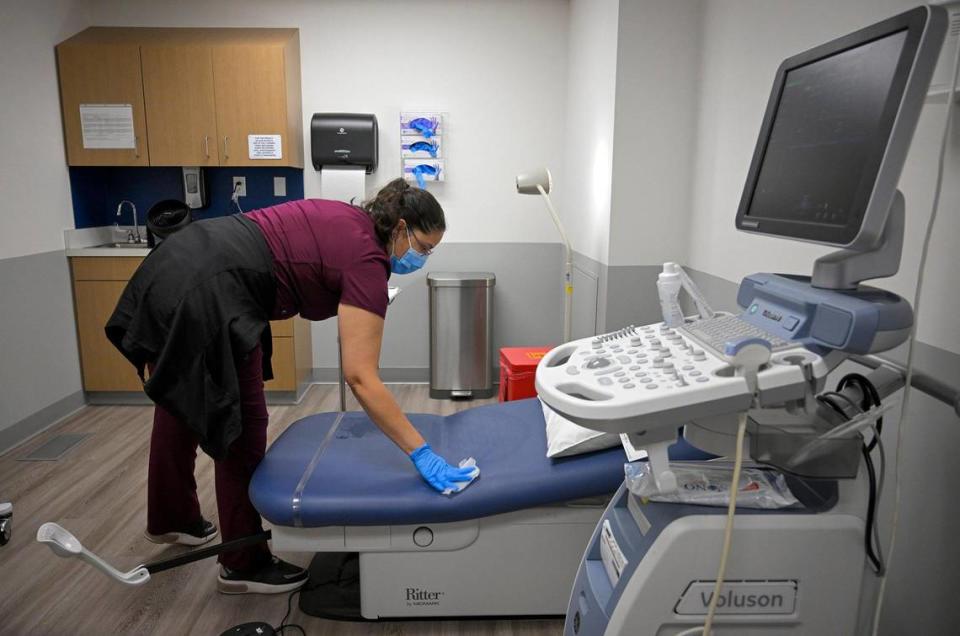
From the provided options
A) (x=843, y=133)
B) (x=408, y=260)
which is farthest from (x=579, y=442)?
(x=843, y=133)

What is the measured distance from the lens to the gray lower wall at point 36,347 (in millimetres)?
3006

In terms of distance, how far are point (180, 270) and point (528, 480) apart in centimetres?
107

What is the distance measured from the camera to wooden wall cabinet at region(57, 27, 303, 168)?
3471 mm

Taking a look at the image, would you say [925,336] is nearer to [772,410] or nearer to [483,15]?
[772,410]

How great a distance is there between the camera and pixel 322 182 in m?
3.70

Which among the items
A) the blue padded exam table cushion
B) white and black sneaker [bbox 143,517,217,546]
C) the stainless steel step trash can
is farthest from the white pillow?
the stainless steel step trash can

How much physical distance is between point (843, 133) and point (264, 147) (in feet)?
10.5

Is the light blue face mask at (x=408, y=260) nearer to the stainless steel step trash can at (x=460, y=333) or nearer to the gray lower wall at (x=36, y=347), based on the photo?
the stainless steel step trash can at (x=460, y=333)

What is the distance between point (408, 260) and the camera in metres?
1.93

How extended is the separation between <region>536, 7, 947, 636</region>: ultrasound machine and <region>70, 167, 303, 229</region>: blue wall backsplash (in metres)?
3.24

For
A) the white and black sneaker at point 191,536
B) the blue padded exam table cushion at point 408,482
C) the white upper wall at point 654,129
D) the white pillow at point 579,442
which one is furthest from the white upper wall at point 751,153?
the white and black sneaker at point 191,536

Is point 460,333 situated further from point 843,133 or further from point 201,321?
point 843,133

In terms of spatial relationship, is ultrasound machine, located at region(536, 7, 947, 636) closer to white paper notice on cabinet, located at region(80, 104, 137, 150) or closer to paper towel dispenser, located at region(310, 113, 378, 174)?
paper towel dispenser, located at region(310, 113, 378, 174)

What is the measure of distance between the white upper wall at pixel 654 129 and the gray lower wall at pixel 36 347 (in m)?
2.75
